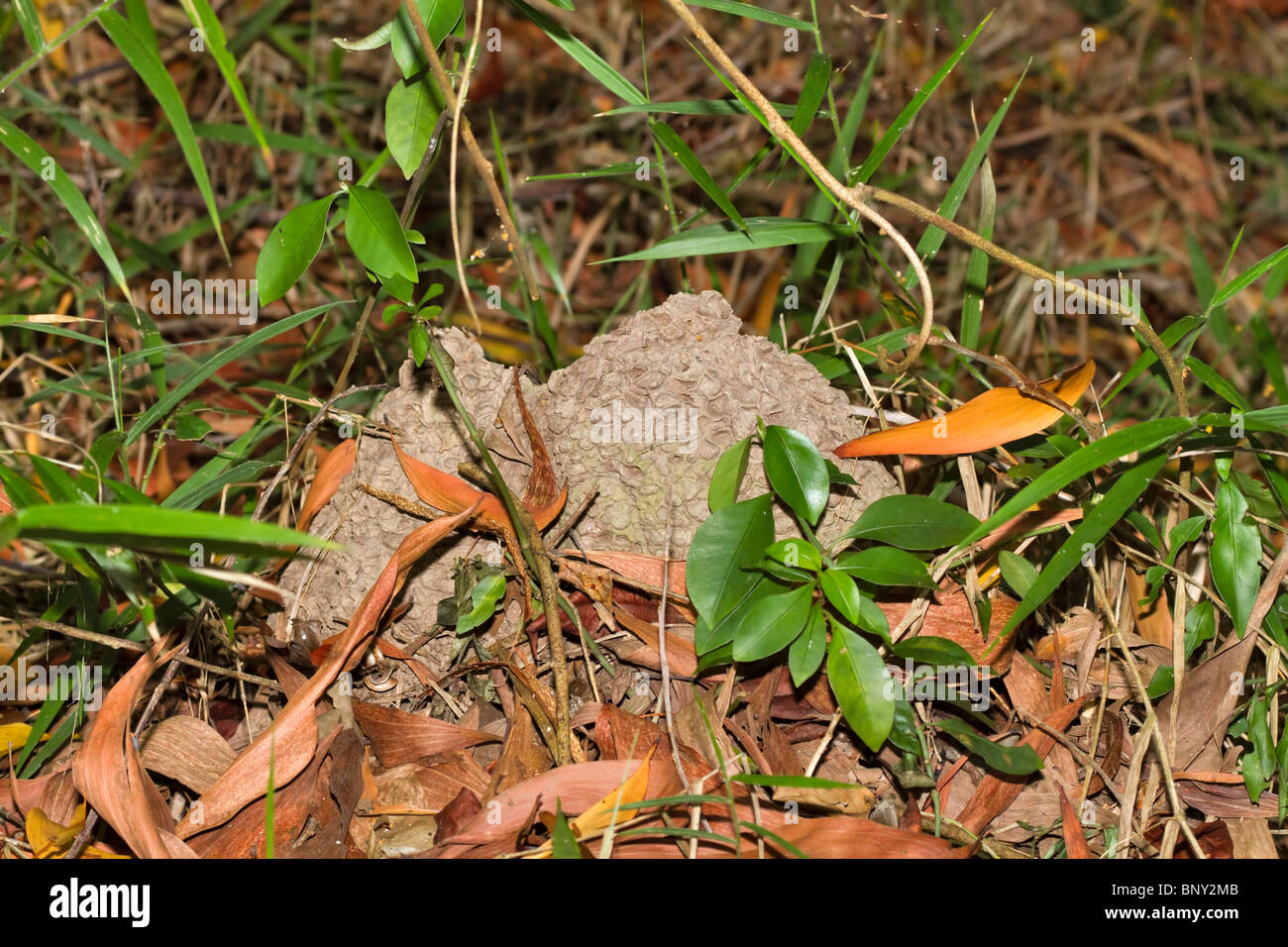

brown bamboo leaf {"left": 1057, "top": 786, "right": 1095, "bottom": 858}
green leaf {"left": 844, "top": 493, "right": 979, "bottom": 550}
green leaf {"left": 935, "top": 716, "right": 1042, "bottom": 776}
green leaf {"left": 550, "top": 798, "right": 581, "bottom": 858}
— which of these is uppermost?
green leaf {"left": 844, "top": 493, "right": 979, "bottom": 550}

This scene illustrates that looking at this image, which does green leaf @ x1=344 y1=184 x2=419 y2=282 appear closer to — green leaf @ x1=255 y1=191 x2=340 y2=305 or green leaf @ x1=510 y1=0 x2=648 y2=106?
green leaf @ x1=255 y1=191 x2=340 y2=305

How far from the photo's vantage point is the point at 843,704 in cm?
121

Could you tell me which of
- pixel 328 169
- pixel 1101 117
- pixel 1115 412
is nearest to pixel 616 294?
pixel 328 169

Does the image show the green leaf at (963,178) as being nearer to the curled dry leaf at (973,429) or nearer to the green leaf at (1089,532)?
the curled dry leaf at (973,429)

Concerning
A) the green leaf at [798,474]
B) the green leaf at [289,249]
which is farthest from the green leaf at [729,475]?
the green leaf at [289,249]

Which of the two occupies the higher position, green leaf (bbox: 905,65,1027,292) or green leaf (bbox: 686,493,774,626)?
green leaf (bbox: 905,65,1027,292)

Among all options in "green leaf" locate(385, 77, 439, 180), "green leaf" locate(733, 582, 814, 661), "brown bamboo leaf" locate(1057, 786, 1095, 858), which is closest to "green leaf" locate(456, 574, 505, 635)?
"green leaf" locate(733, 582, 814, 661)

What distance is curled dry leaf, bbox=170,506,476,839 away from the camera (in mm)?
1288

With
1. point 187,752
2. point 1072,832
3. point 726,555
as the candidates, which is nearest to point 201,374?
point 187,752

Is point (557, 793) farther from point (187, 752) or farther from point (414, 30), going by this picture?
point (414, 30)

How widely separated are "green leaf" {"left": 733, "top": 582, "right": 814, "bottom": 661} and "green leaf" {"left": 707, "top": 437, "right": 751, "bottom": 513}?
0.51 ft

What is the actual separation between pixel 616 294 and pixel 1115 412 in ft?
4.12

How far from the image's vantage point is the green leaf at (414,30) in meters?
1.25
